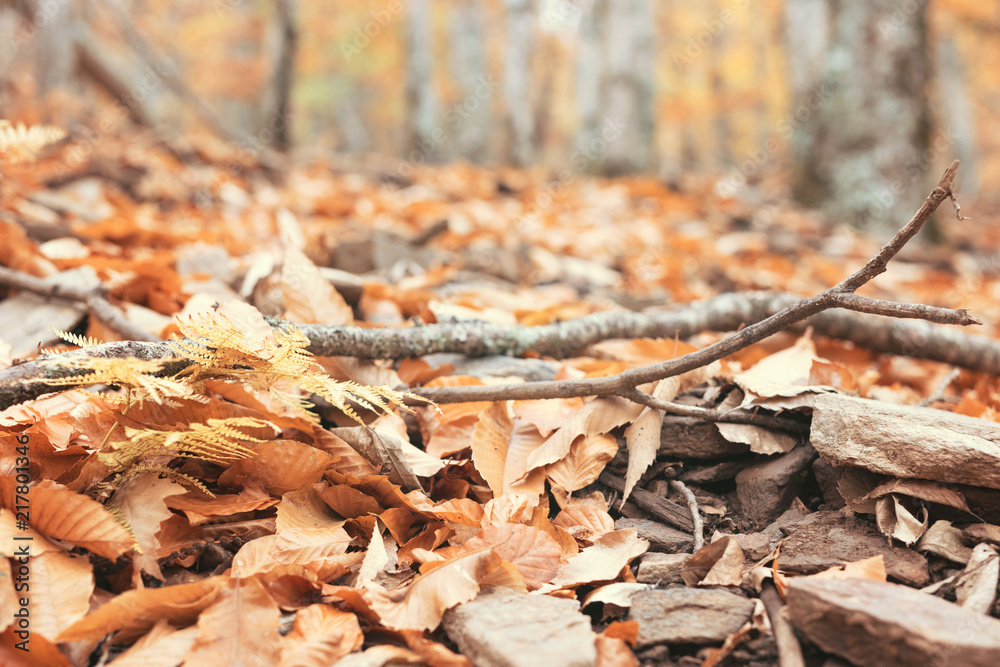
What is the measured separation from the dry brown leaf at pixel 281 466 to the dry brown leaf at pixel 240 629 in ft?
0.86

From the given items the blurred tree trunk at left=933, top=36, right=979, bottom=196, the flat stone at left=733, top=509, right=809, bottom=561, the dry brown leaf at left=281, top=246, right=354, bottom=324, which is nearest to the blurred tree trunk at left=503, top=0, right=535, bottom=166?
the dry brown leaf at left=281, top=246, right=354, bottom=324

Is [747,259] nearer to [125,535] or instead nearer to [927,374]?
[927,374]

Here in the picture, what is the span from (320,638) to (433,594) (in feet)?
0.58

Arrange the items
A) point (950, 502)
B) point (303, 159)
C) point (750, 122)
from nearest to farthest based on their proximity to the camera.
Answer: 1. point (950, 502)
2. point (303, 159)
3. point (750, 122)

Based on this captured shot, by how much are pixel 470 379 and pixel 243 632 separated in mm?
777

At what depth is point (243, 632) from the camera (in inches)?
34.4

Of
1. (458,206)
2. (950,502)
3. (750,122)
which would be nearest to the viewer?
(950,502)

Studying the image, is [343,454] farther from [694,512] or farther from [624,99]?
[624,99]

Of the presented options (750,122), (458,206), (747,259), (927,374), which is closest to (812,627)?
(927,374)

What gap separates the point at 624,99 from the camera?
7.91 meters

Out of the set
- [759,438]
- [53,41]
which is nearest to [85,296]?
[759,438]

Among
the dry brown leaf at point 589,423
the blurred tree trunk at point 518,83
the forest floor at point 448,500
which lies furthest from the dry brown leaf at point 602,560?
the blurred tree trunk at point 518,83

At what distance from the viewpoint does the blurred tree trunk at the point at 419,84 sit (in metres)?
9.68

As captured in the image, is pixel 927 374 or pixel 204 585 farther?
pixel 927 374
